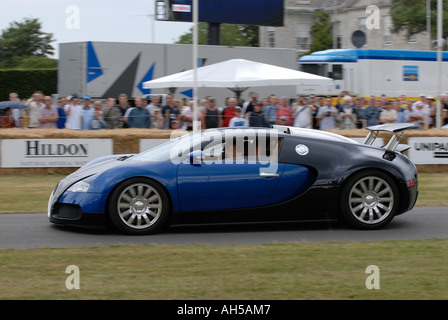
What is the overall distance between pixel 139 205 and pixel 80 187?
27.7 inches

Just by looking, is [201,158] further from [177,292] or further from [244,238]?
[177,292]

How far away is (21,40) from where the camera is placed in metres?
44.8

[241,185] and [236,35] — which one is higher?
[236,35]

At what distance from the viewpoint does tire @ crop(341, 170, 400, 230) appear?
305 inches

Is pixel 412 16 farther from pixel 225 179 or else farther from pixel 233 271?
pixel 233 271

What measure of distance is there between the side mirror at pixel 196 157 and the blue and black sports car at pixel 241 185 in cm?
1

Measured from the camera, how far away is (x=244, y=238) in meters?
7.35

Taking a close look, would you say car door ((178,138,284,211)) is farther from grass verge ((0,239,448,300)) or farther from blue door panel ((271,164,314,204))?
grass verge ((0,239,448,300))

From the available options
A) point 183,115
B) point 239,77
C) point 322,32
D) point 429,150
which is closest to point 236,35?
point 322,32

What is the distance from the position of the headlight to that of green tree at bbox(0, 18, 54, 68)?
38.9 meters

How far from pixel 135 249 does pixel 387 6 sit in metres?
45.6

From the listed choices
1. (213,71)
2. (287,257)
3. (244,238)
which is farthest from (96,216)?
(213,71)

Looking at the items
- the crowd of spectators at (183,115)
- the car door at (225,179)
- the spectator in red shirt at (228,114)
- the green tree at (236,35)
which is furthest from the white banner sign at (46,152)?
the green tree at (236,35)

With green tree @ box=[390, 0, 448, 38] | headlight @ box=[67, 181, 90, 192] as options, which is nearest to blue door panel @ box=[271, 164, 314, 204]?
headlight @ box=[67, 181, 90, 192]
